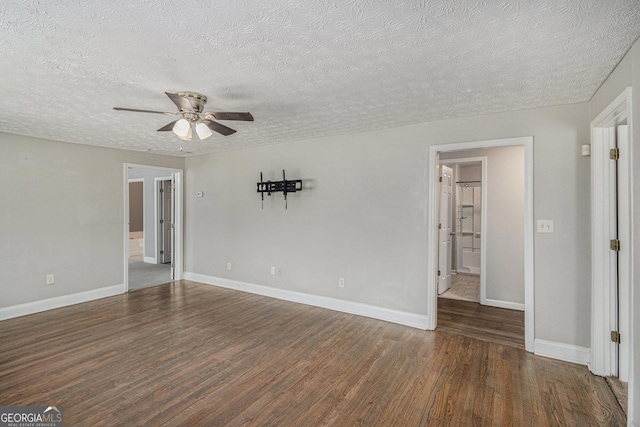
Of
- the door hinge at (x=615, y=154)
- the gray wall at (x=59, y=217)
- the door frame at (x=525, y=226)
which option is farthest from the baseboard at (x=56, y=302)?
the door hinge at (x=615, y=154)

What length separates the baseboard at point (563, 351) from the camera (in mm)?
2768

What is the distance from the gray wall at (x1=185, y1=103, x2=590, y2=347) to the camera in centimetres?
286

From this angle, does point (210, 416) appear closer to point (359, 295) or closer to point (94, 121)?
point (359, 295)

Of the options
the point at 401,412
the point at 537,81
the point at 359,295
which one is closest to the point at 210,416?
the point at 401,412

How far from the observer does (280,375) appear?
8.47 feet

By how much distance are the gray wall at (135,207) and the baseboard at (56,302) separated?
4994 mm

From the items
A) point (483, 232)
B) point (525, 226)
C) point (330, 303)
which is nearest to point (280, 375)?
point (330, 303)

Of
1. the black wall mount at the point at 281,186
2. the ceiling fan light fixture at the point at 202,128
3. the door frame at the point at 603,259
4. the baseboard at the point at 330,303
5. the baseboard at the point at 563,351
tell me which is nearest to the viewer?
the door frame at the point at 603,259

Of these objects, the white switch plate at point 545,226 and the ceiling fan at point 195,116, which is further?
the white switch plate at point 545,226

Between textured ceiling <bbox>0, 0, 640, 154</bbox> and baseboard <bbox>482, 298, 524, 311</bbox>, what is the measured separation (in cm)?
275

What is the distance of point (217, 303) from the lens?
14.7ft

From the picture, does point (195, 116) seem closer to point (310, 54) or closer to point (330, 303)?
point (310, 54)

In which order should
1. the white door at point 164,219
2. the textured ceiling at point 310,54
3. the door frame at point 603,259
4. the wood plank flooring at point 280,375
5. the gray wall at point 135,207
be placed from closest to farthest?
1. the textured ceiling at point 310,54
2. the wood plank flooring at point 280,375
3. the door frame at point 603,259
4. the white door at point 164,219
5. the gray wall at point 135,207

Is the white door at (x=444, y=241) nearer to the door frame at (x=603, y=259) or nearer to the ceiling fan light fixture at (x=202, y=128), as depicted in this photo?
the door frame at (x=603, y=259)
